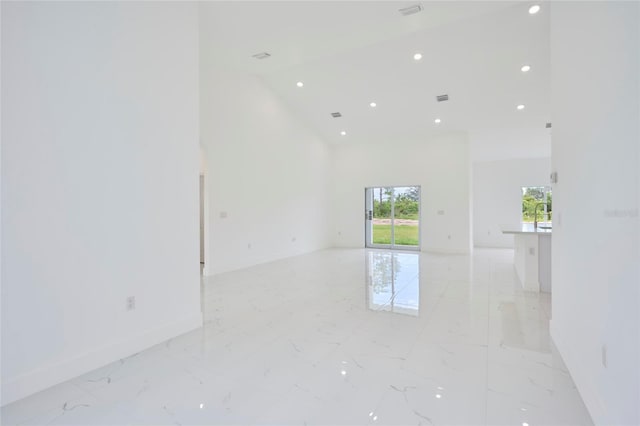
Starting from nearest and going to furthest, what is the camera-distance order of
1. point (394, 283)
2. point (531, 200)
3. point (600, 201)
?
point (600, 201)
point (394, 283)
point (531, 200)

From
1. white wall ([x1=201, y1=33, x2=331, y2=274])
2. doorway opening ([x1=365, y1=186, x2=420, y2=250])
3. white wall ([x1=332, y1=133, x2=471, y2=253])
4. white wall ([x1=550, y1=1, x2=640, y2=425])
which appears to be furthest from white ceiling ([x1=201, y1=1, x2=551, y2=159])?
white wall ([x1=550, y1=1, x2=640, y2=425])

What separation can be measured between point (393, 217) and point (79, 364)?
8.31 metres

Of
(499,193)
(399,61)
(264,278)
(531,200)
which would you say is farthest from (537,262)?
(531,200)

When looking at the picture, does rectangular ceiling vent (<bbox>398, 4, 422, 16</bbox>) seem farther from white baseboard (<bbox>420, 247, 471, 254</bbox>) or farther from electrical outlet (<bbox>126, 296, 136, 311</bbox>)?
white baseboard (<bbox>420, 247, 471, 254</bbox>)

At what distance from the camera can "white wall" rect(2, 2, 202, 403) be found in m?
1.90

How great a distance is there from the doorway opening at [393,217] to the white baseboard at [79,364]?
7.45 metres

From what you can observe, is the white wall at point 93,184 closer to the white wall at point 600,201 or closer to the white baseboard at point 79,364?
the white baseboard at point 79,364

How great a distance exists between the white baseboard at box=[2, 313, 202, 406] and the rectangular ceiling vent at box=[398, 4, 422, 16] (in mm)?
4542

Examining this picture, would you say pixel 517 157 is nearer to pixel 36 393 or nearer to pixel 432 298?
pixel 432 298

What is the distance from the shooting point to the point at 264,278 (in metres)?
5.30

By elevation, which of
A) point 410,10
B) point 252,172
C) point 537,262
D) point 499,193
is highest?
point 410,10

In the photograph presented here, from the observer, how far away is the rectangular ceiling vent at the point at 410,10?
4.02 meters

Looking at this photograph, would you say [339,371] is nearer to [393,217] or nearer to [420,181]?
[420,181]

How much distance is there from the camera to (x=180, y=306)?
289 cm
